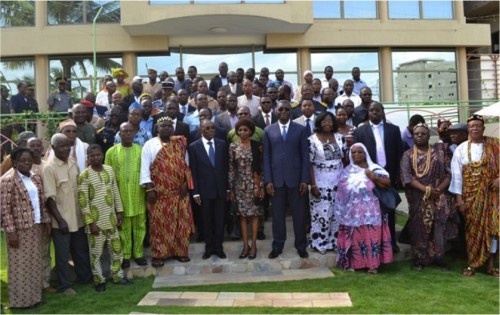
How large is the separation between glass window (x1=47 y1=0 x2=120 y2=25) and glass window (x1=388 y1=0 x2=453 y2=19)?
9.11 metres

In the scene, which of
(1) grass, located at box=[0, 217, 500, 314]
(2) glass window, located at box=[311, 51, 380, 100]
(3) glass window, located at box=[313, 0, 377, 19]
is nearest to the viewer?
(1) grass, located at box=[0, 217, 500, 314]

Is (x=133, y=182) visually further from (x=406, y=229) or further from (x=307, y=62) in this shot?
(x=307, y=62)

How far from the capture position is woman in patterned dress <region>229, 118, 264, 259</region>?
6.12 meters

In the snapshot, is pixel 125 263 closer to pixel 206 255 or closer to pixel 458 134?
pixel 206 255

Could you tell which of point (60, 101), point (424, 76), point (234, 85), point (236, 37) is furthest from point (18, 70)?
point (424, 76)

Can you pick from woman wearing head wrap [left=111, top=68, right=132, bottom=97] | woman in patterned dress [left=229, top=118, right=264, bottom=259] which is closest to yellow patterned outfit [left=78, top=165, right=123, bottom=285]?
woman in patterned dress [left=229, top=118, right=264, bottom=259]

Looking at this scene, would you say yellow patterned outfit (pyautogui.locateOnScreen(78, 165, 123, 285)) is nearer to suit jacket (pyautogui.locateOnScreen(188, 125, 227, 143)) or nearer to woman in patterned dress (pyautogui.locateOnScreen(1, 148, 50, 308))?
woman in patterned dress (pyautogui.locateOnScreen(1, 148, 50, 308))

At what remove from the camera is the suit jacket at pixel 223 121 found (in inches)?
272

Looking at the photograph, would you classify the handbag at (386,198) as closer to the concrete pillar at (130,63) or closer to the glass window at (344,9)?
the glass window at (344,9)

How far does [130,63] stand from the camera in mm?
15305

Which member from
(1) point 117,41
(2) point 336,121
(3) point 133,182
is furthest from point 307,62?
(3) point 133,182

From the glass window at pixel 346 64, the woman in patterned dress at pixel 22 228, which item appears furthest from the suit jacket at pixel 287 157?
the glass window at pixel 346 64

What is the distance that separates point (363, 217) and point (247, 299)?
175 centimetres

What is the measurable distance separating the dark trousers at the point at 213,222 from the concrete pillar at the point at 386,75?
11.7 meters
